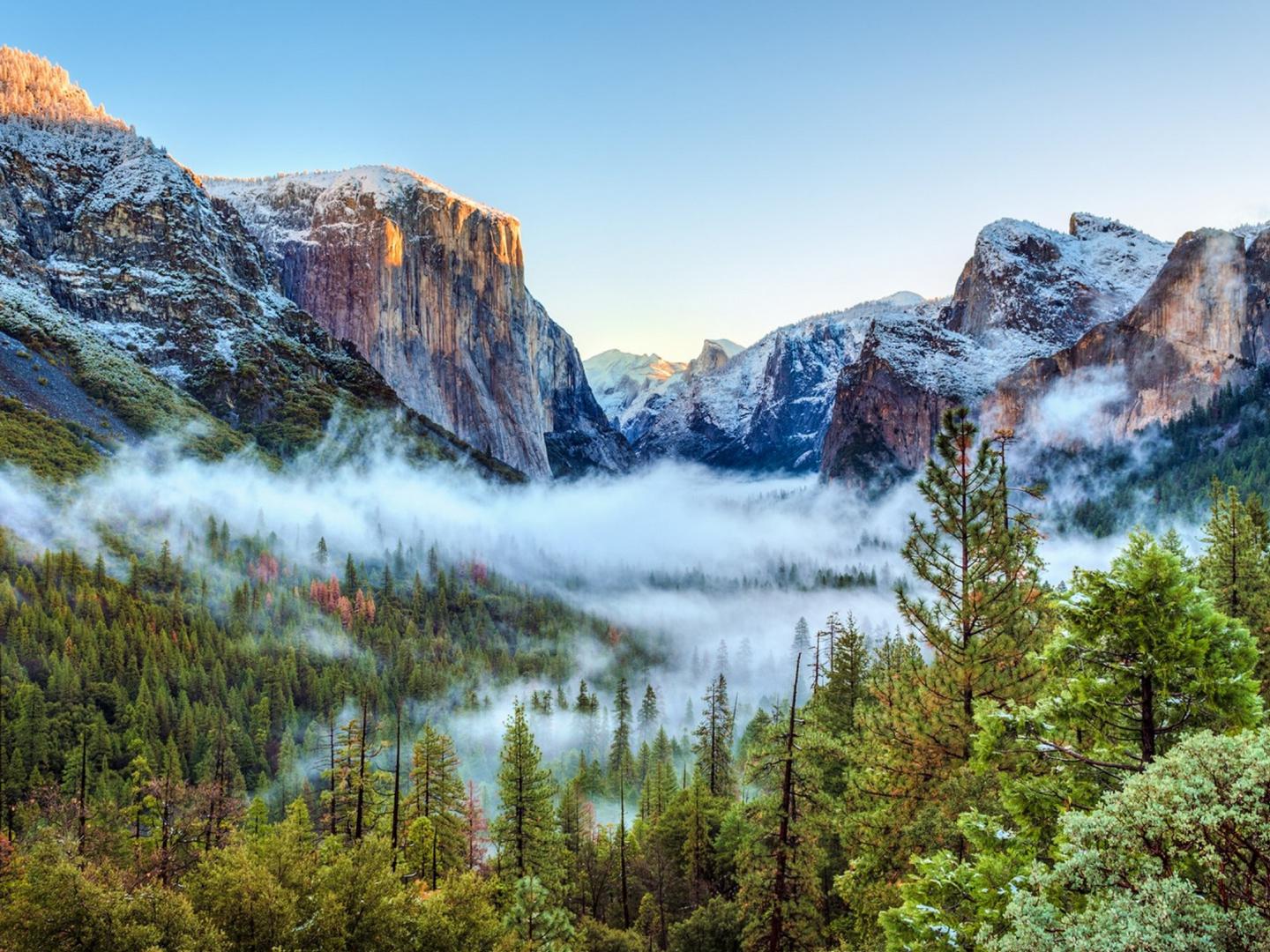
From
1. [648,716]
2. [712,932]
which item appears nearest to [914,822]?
[712,932]

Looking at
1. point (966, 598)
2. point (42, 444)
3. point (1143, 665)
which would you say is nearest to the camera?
point (1143, 665)

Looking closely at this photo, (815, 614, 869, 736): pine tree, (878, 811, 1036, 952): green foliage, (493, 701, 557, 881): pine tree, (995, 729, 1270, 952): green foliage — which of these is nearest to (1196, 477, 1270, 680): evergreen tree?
(815, 614, 869, 736): pine tree

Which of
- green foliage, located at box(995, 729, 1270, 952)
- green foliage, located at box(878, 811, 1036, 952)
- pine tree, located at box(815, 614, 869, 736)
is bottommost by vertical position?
pine tree, located at box(815, 614, 869, 736)

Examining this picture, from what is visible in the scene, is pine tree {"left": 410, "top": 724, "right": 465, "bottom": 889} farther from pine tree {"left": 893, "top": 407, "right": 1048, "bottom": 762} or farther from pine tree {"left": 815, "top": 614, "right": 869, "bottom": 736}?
pine tree {"left": 893, "top": 407, "right": 1048, "bottom": 762}

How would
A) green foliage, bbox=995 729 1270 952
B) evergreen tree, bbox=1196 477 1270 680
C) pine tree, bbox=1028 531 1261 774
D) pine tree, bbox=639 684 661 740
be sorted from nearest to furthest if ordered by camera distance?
green foliage, bbox=995 729 1270 952
pine tree, bbox=1028 531 1261 774
evergreen tree, bbox=1196 477 1270 680
pine tree, bbox=639 684 661 740

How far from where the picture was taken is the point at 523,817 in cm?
4241

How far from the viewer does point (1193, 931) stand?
820cm

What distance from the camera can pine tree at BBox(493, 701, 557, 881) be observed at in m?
41.2

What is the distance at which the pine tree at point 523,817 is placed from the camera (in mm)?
41188

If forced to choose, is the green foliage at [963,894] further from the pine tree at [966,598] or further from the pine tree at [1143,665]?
the pine tree at [966,598]

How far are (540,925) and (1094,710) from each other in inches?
1131

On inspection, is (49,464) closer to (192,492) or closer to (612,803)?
(192,492)

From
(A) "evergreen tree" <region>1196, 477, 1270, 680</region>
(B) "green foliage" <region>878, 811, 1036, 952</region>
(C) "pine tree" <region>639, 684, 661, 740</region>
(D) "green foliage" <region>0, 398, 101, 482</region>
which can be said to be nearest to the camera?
(B) "green foliage" <region>878, 811, 1036, 952</region>

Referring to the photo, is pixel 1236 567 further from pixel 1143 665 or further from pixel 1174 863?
pixel 1174 863
